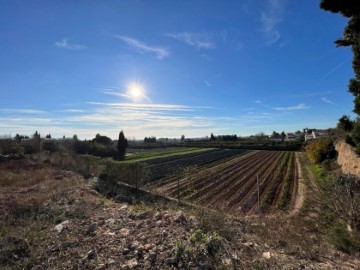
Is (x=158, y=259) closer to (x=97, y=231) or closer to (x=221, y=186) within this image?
(x=97, y=231)

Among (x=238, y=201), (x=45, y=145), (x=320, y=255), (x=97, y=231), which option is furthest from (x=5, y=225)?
(x=45, y=145)

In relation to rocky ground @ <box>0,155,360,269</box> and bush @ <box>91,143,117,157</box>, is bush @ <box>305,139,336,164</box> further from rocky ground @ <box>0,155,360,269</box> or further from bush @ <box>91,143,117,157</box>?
bush @ <box>91,143,117,157</box>

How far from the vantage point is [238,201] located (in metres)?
17.2

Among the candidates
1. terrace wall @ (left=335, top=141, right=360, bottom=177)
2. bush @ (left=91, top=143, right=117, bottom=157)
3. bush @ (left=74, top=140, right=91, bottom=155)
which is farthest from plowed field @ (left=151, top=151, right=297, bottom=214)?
bush @ (left=91, top=143, right=117, bottom=157)

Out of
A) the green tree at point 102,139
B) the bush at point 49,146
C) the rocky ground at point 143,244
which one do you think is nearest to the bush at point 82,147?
the bush at point 49,146

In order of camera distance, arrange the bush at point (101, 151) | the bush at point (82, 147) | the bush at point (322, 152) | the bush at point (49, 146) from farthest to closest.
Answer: the bush at point (101, 151), the bush at point (82, 147), the bush at point (49, 146), the bush at point (322, 152)

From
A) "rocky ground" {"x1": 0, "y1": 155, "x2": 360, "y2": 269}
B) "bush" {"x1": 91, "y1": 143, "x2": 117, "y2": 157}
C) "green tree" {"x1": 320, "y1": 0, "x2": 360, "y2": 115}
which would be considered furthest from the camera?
"bush" {"x1": 91, "y1": 143, "x2": 117, "y2": 157}

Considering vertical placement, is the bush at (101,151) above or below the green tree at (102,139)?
below

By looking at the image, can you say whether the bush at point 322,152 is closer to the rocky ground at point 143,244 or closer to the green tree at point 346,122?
the green tree at point 346,122

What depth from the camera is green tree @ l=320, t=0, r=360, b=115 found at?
926 cm

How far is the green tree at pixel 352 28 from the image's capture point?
9.26 meters

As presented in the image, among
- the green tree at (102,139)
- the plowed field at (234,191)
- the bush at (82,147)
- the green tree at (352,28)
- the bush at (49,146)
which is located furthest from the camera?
the green tree at (102,139)

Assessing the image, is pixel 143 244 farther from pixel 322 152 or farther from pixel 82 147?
pixel 82 147

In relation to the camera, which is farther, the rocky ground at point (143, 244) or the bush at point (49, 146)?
the bush at point (49, 146)
